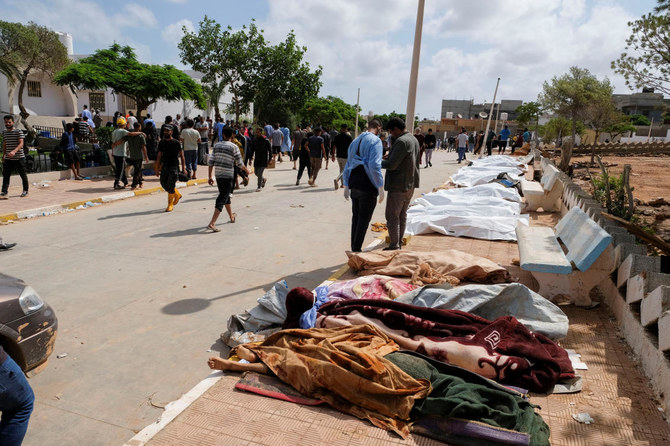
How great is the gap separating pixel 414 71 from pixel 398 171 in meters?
2.55

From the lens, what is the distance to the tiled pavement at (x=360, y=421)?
293cm

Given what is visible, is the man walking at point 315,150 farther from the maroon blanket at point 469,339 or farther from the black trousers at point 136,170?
the maroon blanket at point 469,339

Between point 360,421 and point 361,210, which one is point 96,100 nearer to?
point 361,210

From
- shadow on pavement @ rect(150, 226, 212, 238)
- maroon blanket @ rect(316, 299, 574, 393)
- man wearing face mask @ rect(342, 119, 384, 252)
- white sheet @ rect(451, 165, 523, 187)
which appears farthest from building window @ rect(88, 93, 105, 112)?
maroon blanket @ rect(316, 299, 574, 393)

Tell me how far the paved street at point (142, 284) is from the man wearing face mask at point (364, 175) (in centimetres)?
85

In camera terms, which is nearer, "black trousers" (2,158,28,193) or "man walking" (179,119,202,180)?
"black trousers" (2,158,28,193)

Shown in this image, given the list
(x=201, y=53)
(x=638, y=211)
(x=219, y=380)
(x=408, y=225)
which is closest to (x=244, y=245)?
(x=408, y=225)

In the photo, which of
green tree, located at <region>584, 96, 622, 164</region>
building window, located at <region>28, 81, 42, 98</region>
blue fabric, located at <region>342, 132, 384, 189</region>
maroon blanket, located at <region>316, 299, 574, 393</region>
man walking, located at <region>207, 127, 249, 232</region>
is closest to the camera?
maroon blanket, located at <region>316, 299, 574, 393</region>

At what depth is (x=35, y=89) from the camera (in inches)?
1321

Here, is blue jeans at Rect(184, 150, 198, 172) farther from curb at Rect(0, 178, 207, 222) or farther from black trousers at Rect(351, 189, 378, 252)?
black trousers at Rect(351, 189, 378, 252)

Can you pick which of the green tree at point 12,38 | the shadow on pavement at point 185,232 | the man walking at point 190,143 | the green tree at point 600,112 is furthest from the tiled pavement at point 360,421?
the green tree at point 600,112

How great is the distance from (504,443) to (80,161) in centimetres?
1535

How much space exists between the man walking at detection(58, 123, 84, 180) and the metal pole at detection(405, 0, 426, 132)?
1028 centimetres

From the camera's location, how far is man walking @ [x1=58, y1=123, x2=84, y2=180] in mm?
13393
